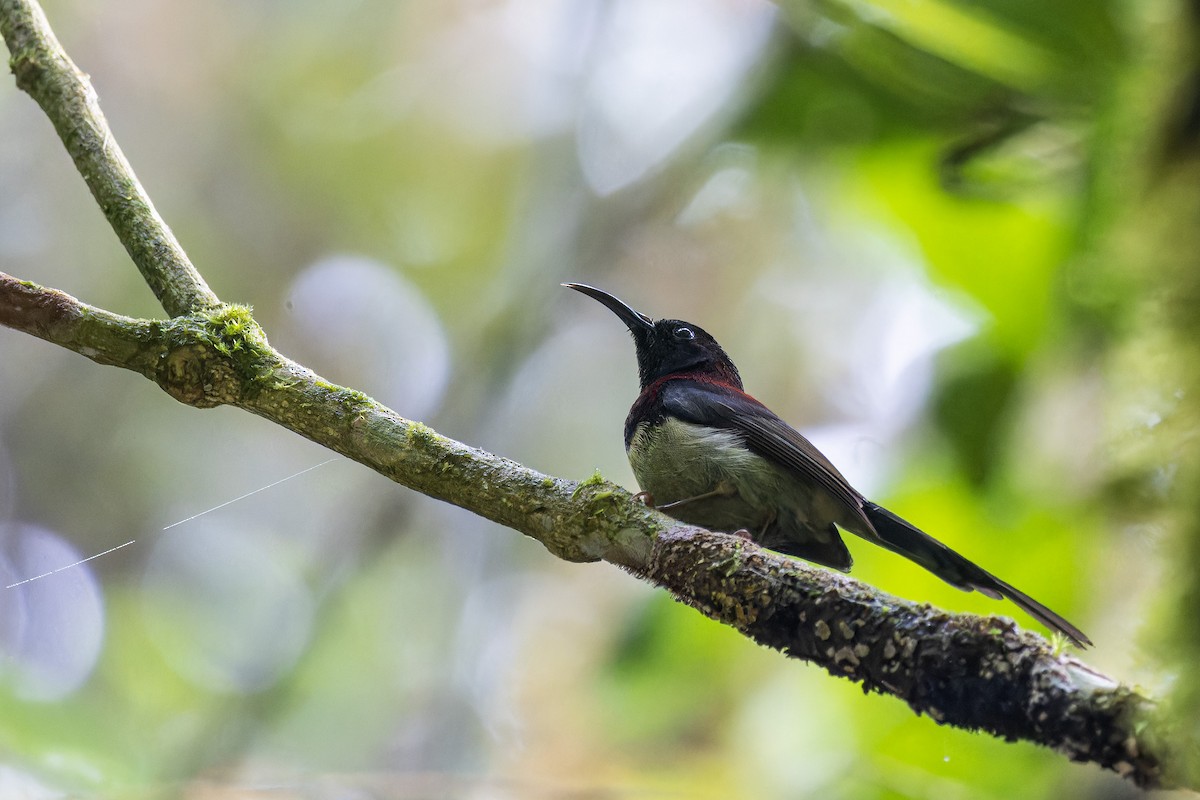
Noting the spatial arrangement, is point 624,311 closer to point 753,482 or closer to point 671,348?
point 671,348

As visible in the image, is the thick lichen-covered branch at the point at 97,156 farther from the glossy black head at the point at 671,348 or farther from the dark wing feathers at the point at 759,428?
the glossy black head at the point at 671,348

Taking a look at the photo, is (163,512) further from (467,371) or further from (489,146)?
(489,146)

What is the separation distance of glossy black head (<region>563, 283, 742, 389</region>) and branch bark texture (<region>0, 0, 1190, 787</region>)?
180 centimetres

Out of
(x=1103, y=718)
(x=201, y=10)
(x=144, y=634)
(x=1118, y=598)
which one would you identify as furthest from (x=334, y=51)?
(x=1103, y=718)

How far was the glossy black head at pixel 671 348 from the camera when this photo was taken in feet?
12.2

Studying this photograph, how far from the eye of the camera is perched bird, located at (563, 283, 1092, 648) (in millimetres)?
2900

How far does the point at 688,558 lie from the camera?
1748 millimetres

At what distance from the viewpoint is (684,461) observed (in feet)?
9.87

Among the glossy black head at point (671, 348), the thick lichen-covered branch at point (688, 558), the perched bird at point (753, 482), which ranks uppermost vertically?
the glossy black head at point (671, 348)

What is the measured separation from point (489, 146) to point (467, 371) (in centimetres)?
216

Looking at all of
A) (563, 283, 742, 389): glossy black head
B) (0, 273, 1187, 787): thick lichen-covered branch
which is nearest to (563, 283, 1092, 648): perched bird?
(563, 283, 742, 389): glossy black head

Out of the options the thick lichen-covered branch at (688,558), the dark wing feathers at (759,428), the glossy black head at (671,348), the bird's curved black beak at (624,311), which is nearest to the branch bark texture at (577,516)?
the thick lichen-covered branch at (688,558)

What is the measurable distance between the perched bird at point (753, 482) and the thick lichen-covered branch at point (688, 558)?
0.96m

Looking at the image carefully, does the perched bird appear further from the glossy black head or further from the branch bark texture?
the branch bark texture
